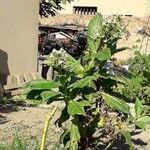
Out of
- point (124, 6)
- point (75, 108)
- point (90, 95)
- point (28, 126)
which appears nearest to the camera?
point (75, 108)

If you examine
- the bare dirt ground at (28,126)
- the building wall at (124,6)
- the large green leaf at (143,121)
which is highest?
the large green leaf at (143,121)

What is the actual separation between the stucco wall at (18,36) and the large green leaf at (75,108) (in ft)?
23.3

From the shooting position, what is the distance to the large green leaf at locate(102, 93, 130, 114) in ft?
12.4

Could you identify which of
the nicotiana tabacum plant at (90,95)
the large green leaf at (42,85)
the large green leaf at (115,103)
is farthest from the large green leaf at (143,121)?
the large green leaf at (42,85)

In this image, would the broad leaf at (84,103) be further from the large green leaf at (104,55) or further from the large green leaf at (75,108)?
the large green leaf at (104,55)

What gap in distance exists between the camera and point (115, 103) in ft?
12.6

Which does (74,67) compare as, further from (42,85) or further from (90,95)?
(42,85)

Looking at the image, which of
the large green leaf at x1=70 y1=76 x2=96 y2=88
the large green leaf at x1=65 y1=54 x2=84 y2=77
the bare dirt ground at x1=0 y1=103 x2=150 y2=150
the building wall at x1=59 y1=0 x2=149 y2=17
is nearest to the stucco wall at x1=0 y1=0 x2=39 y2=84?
the bare dirt ground at x1=0 y1=103 x2=150 y2=150

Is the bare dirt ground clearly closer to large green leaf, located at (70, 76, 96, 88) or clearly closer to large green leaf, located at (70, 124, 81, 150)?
large green leaf, located at (70, 124, 81, 150)

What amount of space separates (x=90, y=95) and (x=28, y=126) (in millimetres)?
3638

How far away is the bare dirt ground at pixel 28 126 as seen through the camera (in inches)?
259

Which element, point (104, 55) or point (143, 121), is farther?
point (143, 121)

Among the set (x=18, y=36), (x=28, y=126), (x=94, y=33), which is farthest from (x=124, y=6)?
(x=94, y=33)

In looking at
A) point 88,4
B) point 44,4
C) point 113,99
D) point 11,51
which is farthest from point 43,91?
point 88,4
